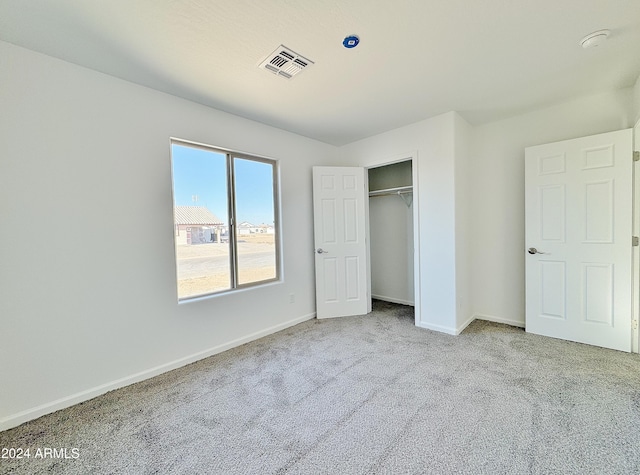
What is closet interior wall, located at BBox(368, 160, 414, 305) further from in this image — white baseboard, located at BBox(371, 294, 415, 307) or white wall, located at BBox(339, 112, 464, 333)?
white wall, located at BBox(339, 112, 464, 333)

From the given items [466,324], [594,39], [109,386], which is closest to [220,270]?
[109,386]

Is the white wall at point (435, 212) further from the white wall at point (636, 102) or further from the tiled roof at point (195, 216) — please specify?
the tiled roof at point (195, 216)

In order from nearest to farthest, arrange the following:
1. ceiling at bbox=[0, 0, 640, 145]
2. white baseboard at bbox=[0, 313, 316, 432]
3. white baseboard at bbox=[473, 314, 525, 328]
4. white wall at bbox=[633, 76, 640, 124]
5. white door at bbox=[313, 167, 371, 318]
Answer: ceiling at bbox=[0, 0, 640, 145], white baseboard at bbox=[0, 313, 316, 432], white wall at bbox=[633, 76, 640, 124], white baseboard at bbox=[473, 314, 525, 328], white door at bbox=[313, 167, 371, 318]

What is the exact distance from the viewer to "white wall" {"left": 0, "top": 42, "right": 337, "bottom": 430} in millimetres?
1733

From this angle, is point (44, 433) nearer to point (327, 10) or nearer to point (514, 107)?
point (327, 10)

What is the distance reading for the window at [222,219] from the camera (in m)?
2.58

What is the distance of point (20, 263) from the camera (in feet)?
5.72

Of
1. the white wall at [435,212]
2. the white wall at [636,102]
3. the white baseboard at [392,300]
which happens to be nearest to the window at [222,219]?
the white wall at [435,212]

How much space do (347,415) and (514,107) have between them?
11.3ft

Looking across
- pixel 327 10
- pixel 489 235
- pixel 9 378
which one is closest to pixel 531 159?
pixel 489 235

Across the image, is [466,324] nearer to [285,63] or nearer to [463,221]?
[463,221]

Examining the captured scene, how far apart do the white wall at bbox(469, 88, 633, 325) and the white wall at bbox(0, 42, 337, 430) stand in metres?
3.23

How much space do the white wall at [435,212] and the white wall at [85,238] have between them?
7.67 ft

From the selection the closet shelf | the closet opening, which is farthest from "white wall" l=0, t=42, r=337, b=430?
the closet opening
